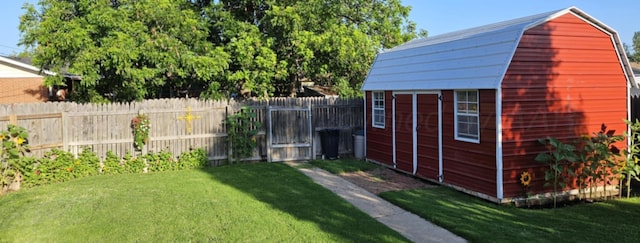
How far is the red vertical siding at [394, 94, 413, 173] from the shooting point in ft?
34.7

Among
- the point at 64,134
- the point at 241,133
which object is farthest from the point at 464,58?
the point at 64,134

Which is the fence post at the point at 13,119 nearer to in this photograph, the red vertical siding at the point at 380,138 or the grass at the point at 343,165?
the grass at the point at 343,165

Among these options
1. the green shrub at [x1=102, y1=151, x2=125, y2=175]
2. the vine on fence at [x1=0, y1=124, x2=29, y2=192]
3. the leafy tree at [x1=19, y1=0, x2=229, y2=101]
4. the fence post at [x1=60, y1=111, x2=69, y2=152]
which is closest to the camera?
the vine on fence at [x1=0, y1=124, x2=29, y2=192]

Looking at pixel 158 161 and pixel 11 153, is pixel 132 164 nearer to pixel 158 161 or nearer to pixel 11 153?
pixel 158 161

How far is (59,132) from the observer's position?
1054 cm

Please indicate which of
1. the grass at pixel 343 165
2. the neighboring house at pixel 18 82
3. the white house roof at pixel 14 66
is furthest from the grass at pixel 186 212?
the neighboring house at pixel 18 82

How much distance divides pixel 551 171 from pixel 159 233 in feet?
22.4

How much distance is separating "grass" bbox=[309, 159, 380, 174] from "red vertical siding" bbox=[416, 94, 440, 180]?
1885mm

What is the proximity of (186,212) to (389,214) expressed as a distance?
133 inches

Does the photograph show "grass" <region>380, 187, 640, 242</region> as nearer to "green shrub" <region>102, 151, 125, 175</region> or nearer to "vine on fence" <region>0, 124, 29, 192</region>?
"green shrub" <region>102, 151, 125, 175</region>

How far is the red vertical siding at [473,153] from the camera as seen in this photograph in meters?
7.91

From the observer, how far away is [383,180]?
10.2 meters

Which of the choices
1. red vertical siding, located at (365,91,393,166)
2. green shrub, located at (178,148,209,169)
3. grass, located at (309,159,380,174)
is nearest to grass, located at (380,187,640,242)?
grass, located at (309,159,380,174)

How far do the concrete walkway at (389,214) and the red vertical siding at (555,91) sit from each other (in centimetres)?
218
